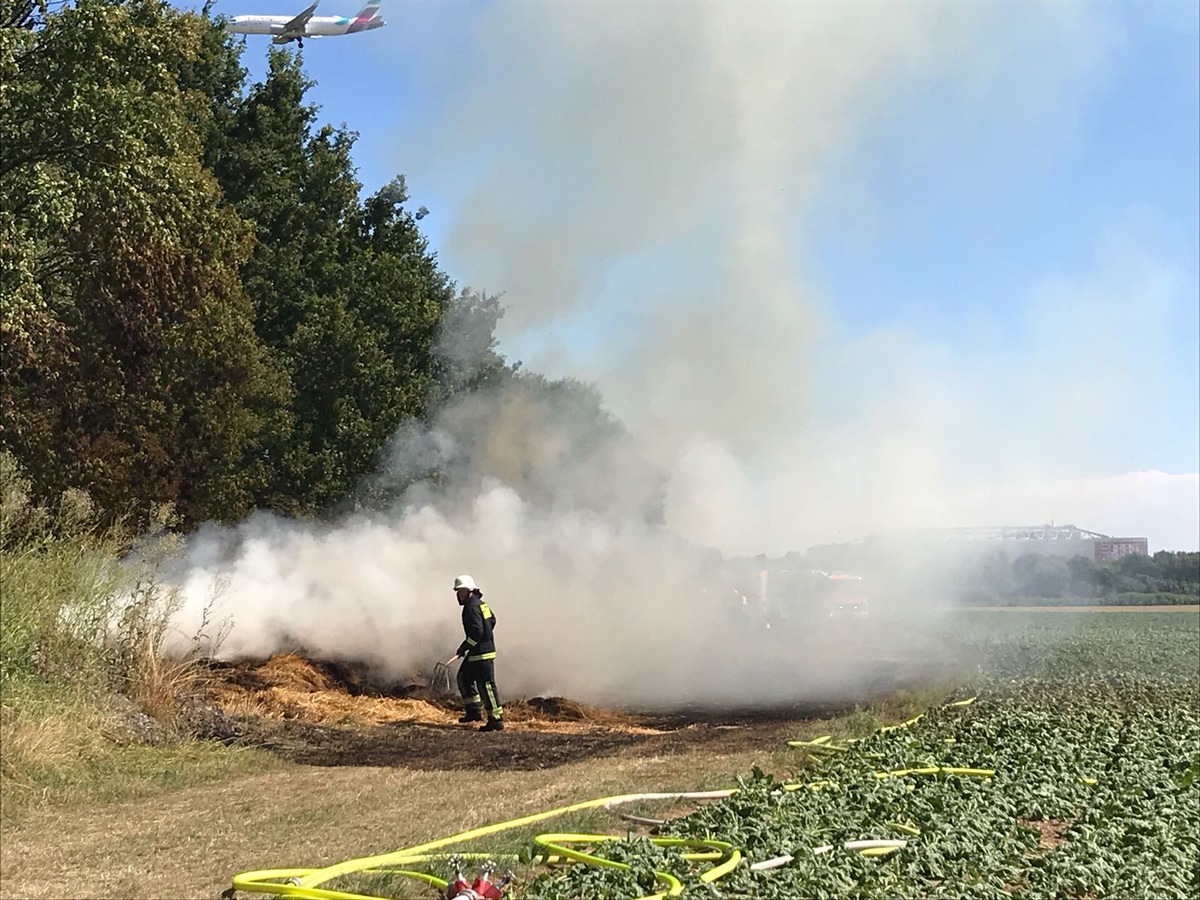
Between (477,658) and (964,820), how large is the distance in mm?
8169

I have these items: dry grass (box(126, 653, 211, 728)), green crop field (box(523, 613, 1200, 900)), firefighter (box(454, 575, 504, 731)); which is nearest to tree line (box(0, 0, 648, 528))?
dry grass (box(126, 653, 211, 728))

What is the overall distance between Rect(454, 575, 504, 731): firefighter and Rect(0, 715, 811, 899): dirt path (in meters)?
0.60

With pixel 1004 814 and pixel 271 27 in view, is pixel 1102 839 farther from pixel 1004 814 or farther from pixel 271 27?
pixel 271 27

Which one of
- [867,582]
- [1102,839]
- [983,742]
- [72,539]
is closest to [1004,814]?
[1102,839]

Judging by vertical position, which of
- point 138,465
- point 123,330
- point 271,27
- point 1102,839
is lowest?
point 1102,839

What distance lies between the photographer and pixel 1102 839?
8758mm

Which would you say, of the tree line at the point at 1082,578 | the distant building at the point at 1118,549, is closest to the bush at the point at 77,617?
the tree line at the point at 1082,578

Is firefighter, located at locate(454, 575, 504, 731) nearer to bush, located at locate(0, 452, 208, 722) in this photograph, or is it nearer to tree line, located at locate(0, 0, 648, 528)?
bush, located at locate(0, 452, 208, 722)

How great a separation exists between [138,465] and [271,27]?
117ft

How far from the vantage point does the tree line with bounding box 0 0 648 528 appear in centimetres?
1630

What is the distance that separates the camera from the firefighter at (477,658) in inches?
624

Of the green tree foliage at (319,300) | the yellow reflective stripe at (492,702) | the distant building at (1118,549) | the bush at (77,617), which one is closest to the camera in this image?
the bush at (77,617)

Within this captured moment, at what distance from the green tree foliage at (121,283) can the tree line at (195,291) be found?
4 centimetres

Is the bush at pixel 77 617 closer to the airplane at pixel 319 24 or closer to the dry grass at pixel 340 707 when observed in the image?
the dry grass at pixel 340 707
